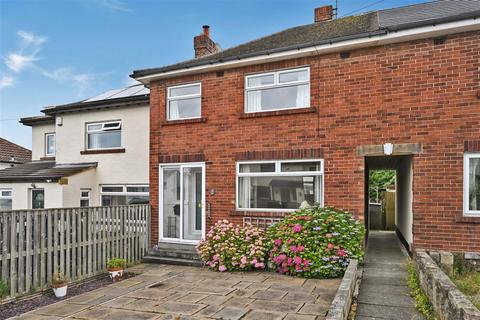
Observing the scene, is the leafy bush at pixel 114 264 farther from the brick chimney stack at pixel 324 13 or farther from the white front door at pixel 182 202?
the brick chimney stack at pixel 324 13

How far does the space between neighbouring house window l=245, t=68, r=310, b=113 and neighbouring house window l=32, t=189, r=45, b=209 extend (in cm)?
815

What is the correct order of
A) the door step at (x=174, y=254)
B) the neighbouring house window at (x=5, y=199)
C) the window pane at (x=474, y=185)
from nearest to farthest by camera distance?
the window pane at (x=474, y=185)
the door step at (x=174, y=254)
the neighbouring house window at (x=5, y=199)

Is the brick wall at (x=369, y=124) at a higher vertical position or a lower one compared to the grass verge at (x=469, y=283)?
higher

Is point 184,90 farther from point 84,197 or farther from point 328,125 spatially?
point 84,197

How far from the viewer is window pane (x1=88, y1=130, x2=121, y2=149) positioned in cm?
1236

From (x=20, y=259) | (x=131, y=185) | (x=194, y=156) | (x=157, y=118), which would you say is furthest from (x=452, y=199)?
(x=131, y=185)

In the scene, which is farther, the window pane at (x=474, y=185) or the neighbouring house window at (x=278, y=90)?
the neighbouring house window at (x=278, y=90)

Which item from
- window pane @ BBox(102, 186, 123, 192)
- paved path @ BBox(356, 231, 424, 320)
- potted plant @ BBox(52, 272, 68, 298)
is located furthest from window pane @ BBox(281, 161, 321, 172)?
window pane @ BBox(102, 186, 123, 192)

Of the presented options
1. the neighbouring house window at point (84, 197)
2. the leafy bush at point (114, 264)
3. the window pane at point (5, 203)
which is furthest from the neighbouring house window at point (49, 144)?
the leafy bush at point (114, 264)

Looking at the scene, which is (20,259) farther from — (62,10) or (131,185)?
(62,10)

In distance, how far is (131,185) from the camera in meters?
12.0

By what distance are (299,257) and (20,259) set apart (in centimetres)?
473

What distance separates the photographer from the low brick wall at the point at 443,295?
3.16 m

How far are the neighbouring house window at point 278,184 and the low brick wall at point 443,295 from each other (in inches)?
108
